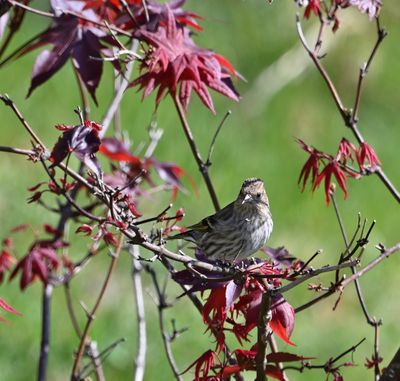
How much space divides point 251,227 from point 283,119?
3.04 meters

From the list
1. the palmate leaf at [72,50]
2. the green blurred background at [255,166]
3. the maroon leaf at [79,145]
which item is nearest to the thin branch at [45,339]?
the palmate leaf at [72,50]

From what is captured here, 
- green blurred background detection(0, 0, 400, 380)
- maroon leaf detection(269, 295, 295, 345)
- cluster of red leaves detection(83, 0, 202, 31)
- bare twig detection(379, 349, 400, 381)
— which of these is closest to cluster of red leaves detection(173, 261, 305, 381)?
maroon leaf detection(269, 295, 295, 345)

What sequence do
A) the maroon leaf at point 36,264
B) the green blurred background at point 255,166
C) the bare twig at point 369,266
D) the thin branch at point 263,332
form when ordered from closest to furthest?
→ the bare twig at point 369,266 → the thin branch at point 263,332 → the maroon leaf at point 36,264 → the green blurred background at point 255,166

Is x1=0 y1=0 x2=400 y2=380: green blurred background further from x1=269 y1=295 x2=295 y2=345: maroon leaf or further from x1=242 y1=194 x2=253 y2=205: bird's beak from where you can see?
x1=269 y1=295 x2=295 y2=345: maroon leaf

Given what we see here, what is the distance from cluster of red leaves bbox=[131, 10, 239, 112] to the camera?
2.60 meters

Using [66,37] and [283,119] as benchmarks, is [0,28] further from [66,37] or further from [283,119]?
[283,119]

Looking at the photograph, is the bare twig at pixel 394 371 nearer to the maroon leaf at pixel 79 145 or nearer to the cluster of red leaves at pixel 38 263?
the maroon leaf at pixel 79 145

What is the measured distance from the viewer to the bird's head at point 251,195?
3.32 m

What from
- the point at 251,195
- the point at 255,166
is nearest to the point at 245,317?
the point at 251,195

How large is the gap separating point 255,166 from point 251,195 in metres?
2.39

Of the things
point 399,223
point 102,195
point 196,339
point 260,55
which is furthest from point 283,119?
point 102,195

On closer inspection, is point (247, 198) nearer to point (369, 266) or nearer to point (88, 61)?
point (88, 61)

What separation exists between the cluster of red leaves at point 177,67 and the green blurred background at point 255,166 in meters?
1.85

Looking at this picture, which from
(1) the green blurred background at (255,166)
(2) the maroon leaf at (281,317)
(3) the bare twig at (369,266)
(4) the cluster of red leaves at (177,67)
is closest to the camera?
(3) the bare twig at (369,266)
